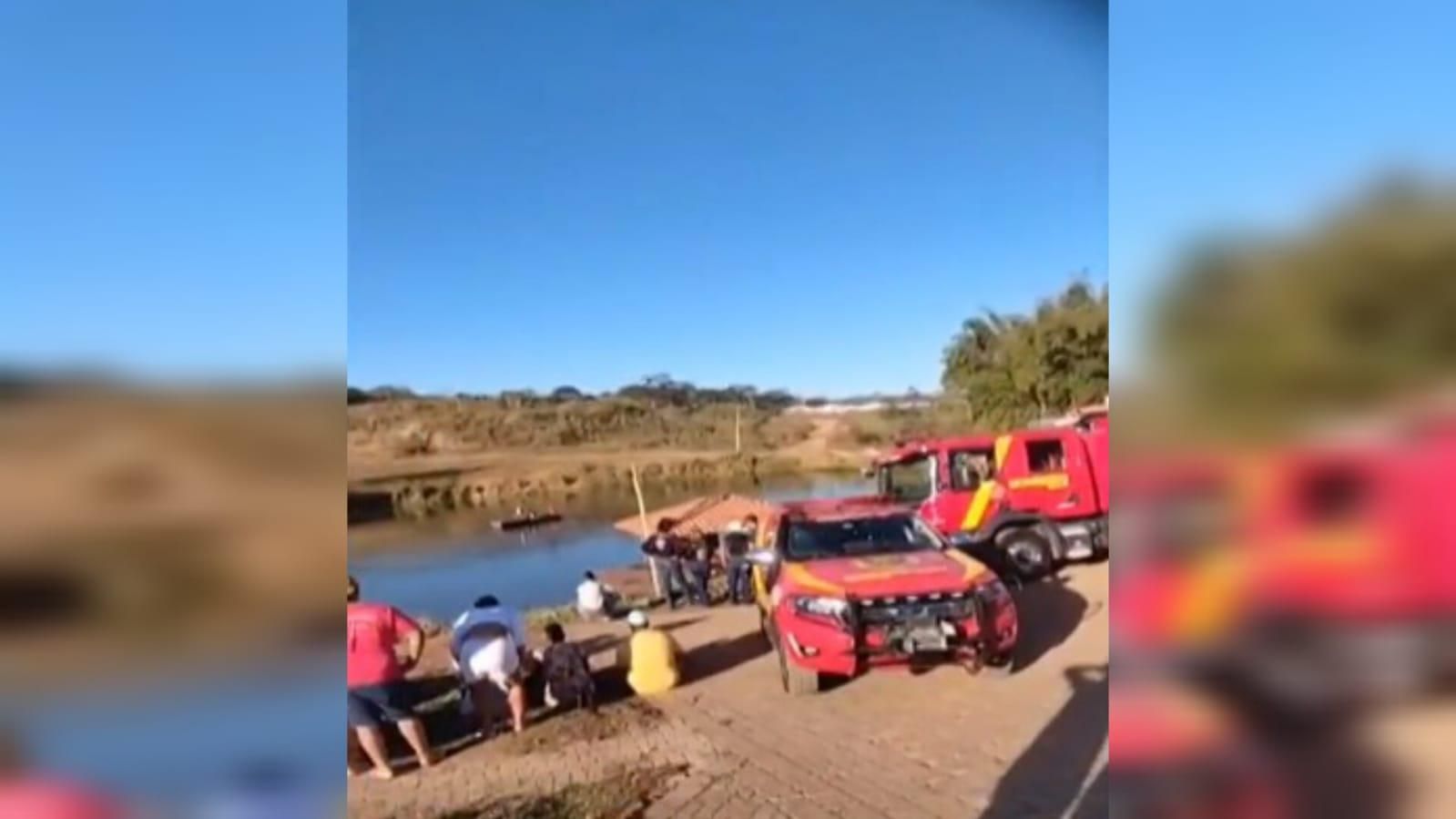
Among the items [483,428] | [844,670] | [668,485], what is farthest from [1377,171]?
[844,670]

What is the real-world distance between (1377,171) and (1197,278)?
130mm

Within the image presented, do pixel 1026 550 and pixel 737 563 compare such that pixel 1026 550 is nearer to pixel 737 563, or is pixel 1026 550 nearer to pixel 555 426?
pixel 737 563

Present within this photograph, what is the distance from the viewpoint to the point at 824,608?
3.23 m

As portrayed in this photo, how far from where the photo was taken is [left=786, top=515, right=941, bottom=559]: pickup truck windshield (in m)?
3.51

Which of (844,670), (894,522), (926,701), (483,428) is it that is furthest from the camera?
(894,522)

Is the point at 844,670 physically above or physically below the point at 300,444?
below

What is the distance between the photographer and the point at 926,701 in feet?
9.43

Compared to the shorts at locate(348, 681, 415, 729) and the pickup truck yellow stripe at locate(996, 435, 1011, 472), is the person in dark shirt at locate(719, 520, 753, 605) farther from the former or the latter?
the shorts at locate(348, 681, 415, 729)

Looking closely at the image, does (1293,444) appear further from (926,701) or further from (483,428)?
(926,701)

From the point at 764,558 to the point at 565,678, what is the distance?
0.97 meters

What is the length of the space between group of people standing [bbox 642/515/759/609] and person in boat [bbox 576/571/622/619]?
0.31 m

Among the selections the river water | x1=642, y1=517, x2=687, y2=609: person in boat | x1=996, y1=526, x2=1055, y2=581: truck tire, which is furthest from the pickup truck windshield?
the river water

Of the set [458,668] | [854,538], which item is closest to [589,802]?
[458,668]

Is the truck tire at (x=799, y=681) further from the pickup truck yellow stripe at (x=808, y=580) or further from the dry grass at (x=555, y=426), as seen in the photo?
the dry grass at (x=555, y=426)
